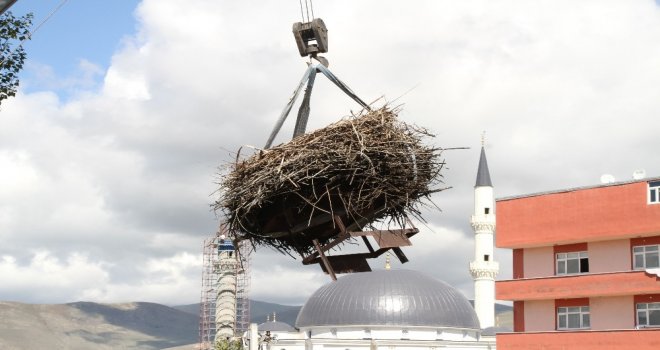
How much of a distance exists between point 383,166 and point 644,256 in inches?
1254

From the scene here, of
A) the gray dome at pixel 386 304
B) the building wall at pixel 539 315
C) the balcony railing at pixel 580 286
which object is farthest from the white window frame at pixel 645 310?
the gray dome at pixel 386 304

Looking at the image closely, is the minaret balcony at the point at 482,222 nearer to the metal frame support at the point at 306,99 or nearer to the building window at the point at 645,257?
the building window at the point at 645,257

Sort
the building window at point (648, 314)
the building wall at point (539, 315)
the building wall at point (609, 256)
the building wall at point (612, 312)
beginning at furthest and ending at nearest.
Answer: the building wall at point (539, 315) < the building wall at point (609, 256) < the building wall at point (612, 312) < the building window at point (648, 314)

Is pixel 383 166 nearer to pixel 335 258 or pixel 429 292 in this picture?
pixel 335 258

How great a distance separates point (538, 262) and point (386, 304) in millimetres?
50614

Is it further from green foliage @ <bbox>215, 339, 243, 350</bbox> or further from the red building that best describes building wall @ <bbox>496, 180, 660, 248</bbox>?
green foliage @ <bbox>215, 339, 243, 350</bbox>

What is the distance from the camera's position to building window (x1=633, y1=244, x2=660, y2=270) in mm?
38562

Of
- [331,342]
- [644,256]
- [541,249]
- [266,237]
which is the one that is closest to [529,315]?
[541,249]

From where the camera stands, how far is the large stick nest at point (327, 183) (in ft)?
30.0

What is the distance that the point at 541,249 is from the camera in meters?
42.3

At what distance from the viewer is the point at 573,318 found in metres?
40.9

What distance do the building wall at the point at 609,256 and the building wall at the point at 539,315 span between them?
264cm

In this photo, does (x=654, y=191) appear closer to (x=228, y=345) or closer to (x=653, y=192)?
(x=653, y=192)

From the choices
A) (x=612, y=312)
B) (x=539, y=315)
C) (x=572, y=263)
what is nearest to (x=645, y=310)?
(x=612, y=312)
